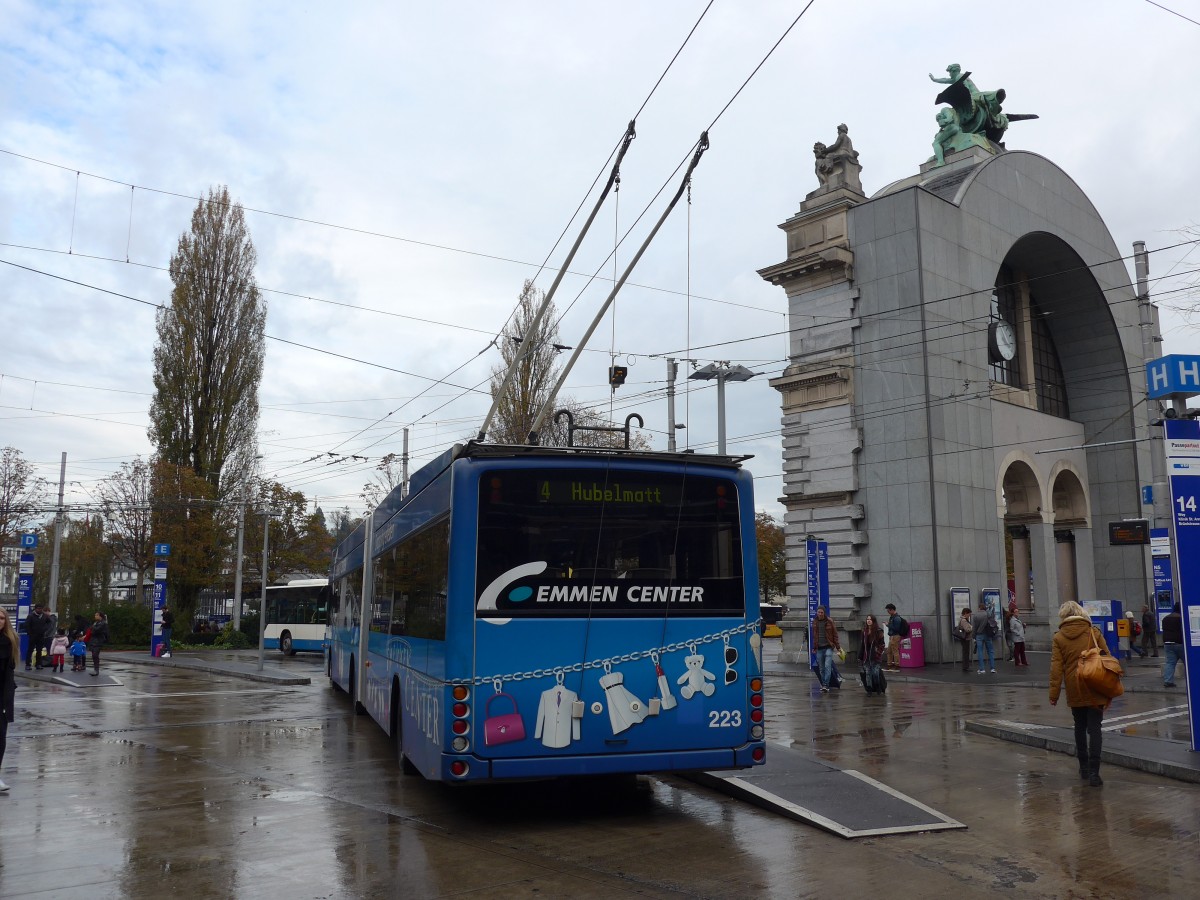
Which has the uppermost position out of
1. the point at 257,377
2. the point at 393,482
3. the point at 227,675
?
the point at 257,377

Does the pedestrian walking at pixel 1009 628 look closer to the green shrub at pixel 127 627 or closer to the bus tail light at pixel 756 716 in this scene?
the bus tail light at pixel 756 716

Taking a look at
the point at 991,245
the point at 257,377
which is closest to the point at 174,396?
the point at 257,377

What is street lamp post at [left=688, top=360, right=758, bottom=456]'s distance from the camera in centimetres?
2533

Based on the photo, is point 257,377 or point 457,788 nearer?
point 457,788

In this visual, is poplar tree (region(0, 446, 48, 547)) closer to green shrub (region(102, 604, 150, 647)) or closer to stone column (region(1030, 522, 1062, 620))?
green shrub (region(102, 604, 150, 647))

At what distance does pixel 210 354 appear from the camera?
1784 inches

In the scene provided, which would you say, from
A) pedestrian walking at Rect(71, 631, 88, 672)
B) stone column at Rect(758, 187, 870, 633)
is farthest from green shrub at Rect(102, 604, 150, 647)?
stone column at Rect(758, 187, 870, 633)

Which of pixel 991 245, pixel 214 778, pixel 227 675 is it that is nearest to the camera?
pixel 214 778

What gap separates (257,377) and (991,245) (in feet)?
101

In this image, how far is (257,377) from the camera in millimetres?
46250

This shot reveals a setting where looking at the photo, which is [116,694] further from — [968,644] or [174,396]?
[174,396]

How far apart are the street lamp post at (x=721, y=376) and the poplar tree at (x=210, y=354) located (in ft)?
84.4

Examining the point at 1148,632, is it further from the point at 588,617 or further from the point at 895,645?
the point at 588,617

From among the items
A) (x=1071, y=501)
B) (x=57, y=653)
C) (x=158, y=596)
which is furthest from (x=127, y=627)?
(x=1071, y=501)
